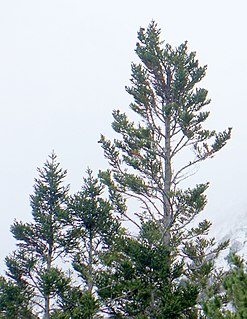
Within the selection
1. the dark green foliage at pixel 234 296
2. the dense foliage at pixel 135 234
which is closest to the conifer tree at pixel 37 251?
the dense foliage at pixel 135 234

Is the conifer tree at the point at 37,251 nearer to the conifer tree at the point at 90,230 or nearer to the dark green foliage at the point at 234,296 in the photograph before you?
the conifer tree at the point at 90,230

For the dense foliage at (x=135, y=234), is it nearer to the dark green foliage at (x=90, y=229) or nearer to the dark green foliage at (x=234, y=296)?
the dark green foliage at (x=90, y=229)

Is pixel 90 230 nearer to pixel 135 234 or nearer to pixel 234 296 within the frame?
pixel 135 234

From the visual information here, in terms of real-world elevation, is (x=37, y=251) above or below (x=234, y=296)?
above

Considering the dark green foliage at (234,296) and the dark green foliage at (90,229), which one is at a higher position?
the dark green foliage at (90,229)

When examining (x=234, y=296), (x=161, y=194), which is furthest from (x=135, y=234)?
(x=234, y=296)

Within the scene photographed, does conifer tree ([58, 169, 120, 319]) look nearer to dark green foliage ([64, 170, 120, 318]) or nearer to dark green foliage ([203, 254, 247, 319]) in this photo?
dark green foliage ([64, 170, 120, 318])

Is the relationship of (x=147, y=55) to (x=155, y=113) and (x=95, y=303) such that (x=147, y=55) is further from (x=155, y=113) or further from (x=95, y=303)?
(x=95, y=303)

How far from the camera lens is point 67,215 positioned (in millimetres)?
18438

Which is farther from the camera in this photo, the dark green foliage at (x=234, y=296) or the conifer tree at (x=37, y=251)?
the conifer tree at (x=37, y=251)

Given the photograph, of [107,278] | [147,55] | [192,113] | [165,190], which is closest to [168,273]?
[107,278]

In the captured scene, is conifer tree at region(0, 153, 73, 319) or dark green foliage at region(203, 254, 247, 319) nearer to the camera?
dark green foliage at region(203, 254, 247, 319)

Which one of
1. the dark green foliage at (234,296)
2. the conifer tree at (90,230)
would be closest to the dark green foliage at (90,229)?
the conifer tree at (90,230)

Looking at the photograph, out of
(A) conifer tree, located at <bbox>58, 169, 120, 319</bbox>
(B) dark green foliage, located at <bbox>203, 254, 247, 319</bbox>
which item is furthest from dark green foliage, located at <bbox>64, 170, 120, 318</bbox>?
(B) dark green foliage, located at <bbox>203, 254, 247, 319</bbox>
